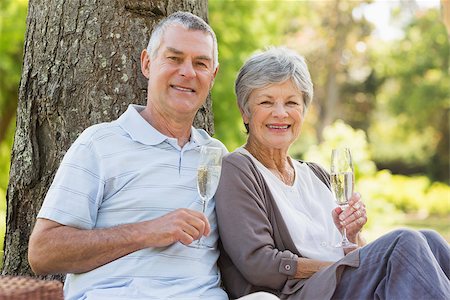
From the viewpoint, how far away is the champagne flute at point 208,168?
2.87m

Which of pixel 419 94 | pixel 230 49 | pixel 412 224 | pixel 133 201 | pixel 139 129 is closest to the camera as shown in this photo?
pixel 133 201

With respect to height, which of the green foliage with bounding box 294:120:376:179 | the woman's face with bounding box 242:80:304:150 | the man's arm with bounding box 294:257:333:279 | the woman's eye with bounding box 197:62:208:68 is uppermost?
the woman's eye with bounding box 197:62:208:68

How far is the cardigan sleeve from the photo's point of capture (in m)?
3.14

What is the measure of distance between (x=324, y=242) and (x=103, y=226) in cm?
105

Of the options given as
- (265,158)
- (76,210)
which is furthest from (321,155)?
(76,210)

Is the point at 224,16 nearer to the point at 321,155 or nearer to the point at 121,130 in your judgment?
the point at 321,155

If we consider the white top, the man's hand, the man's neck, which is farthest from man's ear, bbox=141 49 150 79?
the man's hand

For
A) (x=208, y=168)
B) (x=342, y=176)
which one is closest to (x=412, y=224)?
(x=342, y=176)

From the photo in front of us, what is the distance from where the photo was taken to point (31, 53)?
12.7 ft

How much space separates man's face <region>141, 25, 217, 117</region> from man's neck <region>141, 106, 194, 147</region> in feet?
0.08

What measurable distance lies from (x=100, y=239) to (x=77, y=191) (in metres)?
0.22

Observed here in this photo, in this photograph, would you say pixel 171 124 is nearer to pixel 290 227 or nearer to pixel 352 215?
pixel 290 227

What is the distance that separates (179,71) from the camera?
329 cm

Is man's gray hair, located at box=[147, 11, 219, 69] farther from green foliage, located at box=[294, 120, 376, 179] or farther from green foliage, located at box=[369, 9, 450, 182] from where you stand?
green foliage, located at box=[369, 9, 450, 182]
